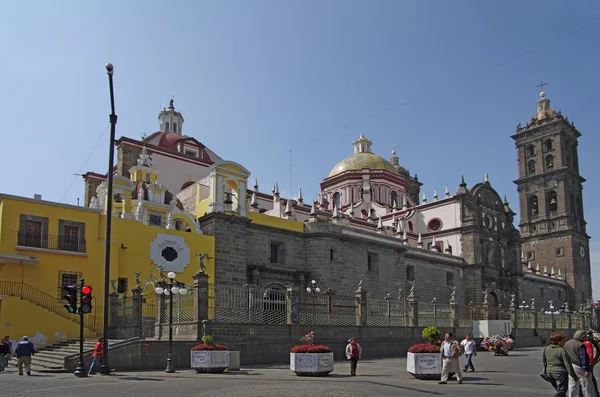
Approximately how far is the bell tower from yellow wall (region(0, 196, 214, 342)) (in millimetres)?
50438

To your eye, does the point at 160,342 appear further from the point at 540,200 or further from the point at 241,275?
the point at 540,200

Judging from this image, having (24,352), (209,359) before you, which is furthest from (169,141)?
(209,359)

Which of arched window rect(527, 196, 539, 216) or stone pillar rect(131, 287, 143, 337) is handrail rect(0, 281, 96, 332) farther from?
arched window rect(527, 196, 539, 216)

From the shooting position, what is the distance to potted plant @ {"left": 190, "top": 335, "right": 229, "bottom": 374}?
1778 centimetres

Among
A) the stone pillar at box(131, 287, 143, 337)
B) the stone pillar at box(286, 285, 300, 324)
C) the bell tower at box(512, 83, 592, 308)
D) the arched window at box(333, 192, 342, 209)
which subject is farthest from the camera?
the bell tower at box(512, 83, 592, 308)

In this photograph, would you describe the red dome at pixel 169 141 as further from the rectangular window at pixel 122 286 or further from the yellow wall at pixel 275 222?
the rectangular window at pixel 122 286

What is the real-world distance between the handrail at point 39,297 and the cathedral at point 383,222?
6.17 meters

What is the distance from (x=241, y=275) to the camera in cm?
3147

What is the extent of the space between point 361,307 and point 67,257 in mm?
12910

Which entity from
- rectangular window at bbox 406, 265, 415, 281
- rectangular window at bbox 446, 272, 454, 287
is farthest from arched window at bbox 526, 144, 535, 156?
rectangular window at bbox 406, 265, 415, 281

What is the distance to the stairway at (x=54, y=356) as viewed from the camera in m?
19.2

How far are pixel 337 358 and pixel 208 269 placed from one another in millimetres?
8518

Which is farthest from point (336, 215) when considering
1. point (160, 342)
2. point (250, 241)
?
point (160, 342)

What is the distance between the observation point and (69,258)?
Result: 83.9ft
